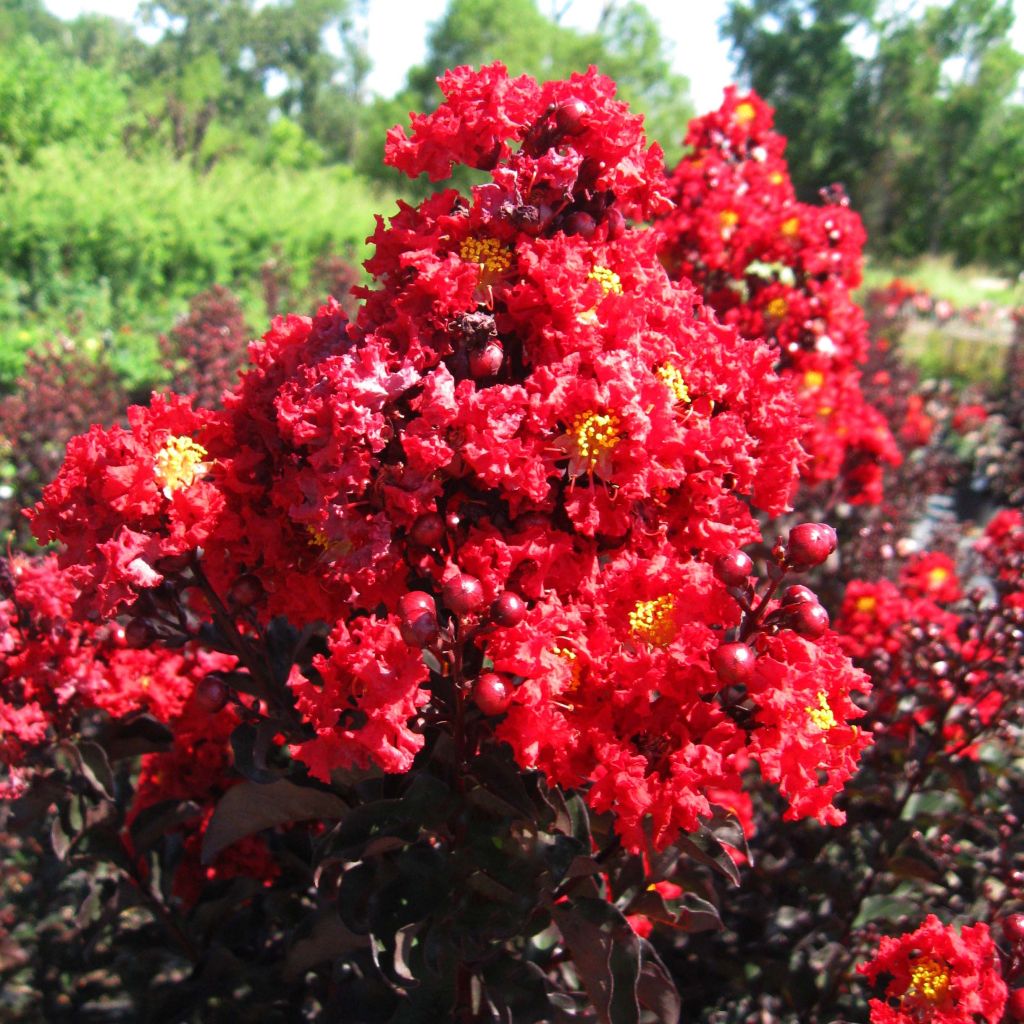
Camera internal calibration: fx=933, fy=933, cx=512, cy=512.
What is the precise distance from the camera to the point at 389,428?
1.10 meters

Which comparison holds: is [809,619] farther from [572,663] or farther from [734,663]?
[572,663]

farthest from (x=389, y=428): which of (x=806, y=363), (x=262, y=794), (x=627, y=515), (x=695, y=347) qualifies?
(x=806, y=363)

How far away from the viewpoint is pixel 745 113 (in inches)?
107

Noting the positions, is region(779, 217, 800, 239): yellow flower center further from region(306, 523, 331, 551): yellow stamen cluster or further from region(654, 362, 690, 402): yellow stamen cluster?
region(306, 523, 331, 551): yellow stamen cluster

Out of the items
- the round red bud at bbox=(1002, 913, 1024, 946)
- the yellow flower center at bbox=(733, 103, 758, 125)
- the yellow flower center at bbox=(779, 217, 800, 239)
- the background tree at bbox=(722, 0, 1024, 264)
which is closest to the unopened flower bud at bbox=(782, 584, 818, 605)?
the round red bud at bbox=(1002, 913, 1024, 946)

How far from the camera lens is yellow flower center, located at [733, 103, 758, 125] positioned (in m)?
2.69

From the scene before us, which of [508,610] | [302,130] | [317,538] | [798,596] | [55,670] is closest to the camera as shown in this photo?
[508,610]

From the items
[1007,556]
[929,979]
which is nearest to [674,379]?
[929,979]

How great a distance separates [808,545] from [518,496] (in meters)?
0.35

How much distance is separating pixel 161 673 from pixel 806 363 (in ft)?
6.03

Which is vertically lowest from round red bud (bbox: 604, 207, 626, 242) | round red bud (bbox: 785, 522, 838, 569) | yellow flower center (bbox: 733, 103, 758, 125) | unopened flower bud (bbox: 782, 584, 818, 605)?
unopened flower bud (bbox: 782, 584, 818, 605)

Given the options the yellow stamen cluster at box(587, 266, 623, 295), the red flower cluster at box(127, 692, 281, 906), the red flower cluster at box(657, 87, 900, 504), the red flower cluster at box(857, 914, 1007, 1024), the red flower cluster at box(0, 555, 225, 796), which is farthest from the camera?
the red flower cluster at box(657, 87, 900, 504)

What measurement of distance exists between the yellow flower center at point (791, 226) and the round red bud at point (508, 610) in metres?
1.93

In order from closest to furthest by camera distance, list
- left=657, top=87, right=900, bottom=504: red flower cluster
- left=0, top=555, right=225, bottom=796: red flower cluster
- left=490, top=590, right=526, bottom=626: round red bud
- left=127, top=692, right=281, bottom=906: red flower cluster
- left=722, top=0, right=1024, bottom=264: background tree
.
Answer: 1. left=490, top=590, right=526, bottom=626: round red bud
2. left=0, top=555, right=225, bottom=796: red flower cluster
3. left=127, top=692, right=281, bottom=906: red flower cluster
4. left=657, top=87, right=900, bottom=504: red flower cluster
5. left=722, top=0, right=1024, bottom=264: background tree
